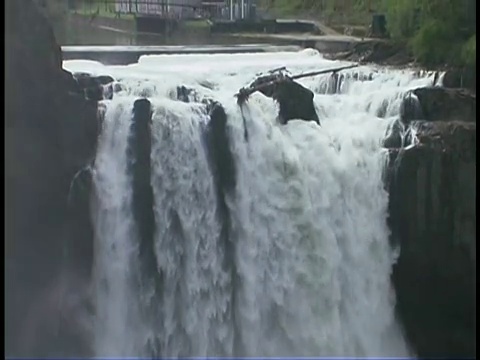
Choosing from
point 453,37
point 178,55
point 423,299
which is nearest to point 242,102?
point 178,55

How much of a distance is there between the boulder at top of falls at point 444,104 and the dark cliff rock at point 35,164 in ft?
4.46

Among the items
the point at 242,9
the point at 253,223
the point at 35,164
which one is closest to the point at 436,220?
the point at 253,223

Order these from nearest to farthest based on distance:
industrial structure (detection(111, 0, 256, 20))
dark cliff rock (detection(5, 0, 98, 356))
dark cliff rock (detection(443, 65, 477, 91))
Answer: dark cliff rock (detection(5, 0, 98, 356)) → industrial structure (detection(111, 0, 256, 20)) → dark cliff rock (detection(443, 65, 477, 91))

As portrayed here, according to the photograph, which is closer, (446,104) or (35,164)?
(35,164)

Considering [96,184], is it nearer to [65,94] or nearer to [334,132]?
[65,94]

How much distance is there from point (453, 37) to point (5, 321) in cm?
202

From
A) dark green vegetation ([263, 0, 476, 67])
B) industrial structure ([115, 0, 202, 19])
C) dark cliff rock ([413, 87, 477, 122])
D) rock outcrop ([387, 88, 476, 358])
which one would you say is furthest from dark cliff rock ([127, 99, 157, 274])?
dark cliff rock ([413, 87, 477, 122])

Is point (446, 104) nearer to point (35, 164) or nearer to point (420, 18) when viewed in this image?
point (420, 18)

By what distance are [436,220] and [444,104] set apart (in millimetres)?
478

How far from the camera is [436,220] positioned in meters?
3.34

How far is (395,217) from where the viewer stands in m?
3.35

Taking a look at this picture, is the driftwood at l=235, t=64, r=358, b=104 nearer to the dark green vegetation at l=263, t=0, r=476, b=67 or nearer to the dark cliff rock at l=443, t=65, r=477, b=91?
the dark green vegetation at l=263, t=0, r=476, b=67

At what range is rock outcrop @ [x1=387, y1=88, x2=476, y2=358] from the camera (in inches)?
129

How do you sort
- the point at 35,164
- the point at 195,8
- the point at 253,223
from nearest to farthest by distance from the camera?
the point at 35,164 → the point at 195,8 → the point at 253,223
